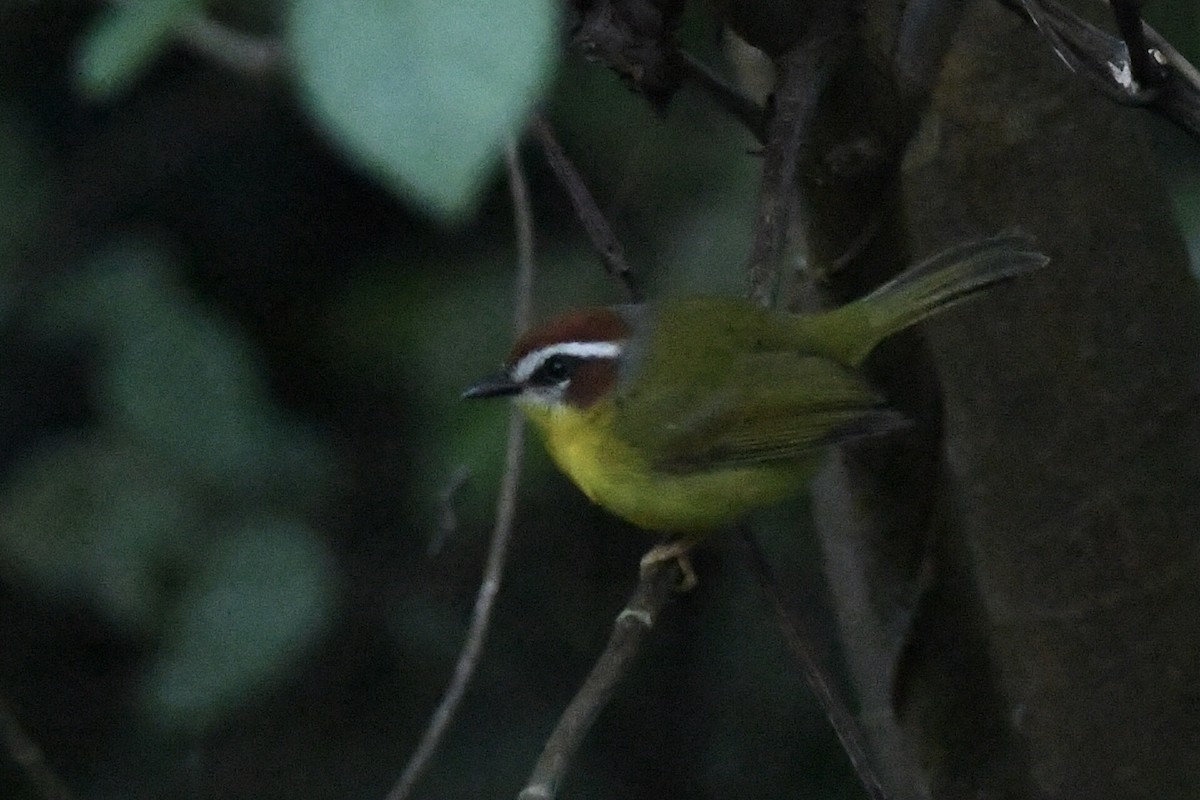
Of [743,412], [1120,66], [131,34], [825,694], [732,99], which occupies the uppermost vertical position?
[131,34]

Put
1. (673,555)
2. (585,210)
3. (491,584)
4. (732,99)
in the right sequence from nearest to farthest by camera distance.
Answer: (491,584)
(585,210)
(732,99)
(673,555)

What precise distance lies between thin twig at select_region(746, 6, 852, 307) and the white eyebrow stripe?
0.73 m

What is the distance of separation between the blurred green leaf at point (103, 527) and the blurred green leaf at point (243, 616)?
0.09 meters

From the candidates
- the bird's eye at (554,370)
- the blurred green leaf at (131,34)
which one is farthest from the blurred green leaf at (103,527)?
the blurred green leaf at (131,34)

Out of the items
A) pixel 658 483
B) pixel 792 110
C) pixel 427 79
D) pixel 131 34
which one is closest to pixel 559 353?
pixel 658 483

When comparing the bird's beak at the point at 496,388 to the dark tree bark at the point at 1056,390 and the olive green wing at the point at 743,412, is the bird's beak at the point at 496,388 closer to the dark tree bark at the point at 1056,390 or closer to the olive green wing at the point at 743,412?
the olive green wing at the point at 743,412

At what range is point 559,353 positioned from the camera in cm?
309

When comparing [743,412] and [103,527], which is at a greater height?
[103,527]

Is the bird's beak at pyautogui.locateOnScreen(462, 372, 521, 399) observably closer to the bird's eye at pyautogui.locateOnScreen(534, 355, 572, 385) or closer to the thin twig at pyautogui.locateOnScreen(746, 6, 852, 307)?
the bird's eye at pyautogui.locateOnScreen(534, 355, 572, 385)

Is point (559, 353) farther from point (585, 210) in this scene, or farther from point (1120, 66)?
point (1120, 66)

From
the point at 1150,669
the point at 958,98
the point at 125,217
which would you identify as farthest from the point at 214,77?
the point at 1150,669

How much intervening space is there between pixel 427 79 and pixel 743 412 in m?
2.35

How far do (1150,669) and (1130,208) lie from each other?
59 cm

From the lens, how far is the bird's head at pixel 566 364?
10.00 feet
